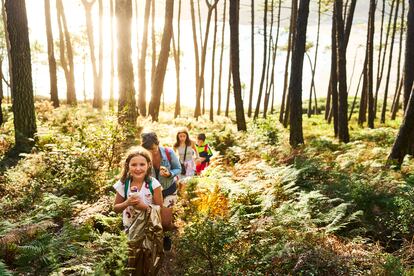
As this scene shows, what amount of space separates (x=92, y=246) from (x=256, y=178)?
417cm

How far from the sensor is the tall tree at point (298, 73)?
1298cm

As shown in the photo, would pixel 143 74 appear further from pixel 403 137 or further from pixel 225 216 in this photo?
pixel 225 216

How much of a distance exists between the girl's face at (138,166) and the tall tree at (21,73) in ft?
22.0

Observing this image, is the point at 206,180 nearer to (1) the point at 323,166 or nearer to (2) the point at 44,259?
(1) the point at 323,166

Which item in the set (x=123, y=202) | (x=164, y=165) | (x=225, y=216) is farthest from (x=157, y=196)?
(x=225, y=216)

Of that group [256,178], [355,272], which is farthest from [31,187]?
[355,272]

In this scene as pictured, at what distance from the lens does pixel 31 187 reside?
7820 millimetres

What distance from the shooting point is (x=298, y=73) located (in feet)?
44.6

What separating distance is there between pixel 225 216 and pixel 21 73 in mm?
7647

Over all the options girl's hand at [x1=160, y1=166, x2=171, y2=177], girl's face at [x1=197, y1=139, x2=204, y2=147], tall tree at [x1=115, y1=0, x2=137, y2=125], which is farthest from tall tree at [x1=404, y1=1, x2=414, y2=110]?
girl's hand at [x1=160, y1=166, x2=171, y2=177]

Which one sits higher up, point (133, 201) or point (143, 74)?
point (133, 201)

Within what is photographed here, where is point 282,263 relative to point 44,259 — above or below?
below

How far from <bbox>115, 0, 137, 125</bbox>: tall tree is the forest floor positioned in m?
1.95

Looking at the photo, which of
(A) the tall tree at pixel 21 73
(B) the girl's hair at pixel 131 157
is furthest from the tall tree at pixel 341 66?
(B) the girl's hair at pixel 131 157
